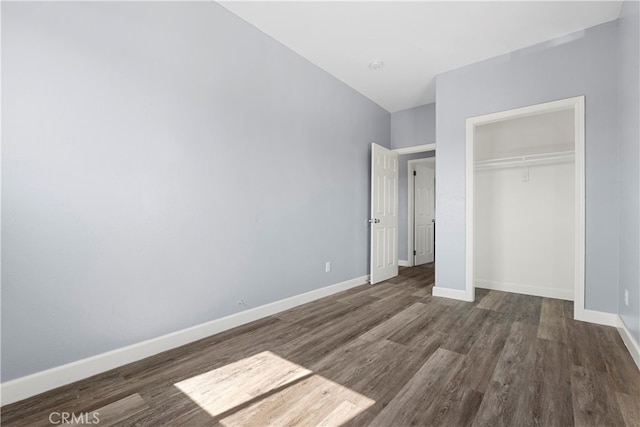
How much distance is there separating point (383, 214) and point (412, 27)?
250 centimetres

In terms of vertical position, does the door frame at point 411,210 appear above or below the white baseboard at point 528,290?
above

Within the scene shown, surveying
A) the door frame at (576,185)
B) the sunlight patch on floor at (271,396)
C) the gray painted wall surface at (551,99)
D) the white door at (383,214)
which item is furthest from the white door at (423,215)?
the sunlight patch on floor at (271,396)

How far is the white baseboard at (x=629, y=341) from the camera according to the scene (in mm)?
1914

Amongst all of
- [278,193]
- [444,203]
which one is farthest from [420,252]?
[278,193]

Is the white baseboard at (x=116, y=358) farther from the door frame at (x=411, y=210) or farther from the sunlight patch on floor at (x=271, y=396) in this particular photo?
the door frame at (x=411, y=210)

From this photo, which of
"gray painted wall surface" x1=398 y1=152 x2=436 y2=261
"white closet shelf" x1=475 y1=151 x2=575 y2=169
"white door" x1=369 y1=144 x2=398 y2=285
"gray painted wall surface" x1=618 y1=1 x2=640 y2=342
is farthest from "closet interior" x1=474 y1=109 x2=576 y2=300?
"gray painted wall surface" x1=398 y1=152 x2=436 y2=261

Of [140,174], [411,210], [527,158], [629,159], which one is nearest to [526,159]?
[527,158]

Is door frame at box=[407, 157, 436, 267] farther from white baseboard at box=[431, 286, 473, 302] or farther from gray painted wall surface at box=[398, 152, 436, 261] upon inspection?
white baseboard at box=[431, 286, 473, 302]

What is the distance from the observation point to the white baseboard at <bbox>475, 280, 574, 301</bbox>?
346 cm

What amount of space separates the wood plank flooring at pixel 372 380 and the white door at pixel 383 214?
5.52 ft

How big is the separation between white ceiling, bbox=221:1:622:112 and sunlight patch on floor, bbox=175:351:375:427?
294cm

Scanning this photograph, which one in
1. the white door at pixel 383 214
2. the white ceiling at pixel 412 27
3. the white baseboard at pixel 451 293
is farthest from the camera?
the white door at pixel 383 214

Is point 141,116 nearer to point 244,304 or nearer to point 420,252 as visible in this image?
point 244,304

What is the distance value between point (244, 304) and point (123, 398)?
1181 millimetres
